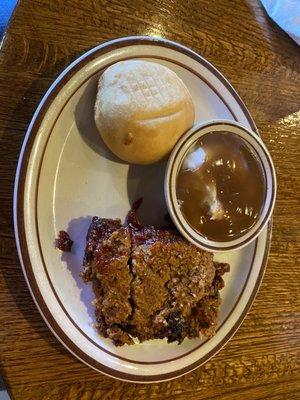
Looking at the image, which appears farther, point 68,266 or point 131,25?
point 131,25

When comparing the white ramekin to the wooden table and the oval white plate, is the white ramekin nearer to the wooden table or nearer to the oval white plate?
the oval white plate

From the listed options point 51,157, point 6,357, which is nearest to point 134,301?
point 6,357

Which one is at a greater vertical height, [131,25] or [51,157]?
[131,25]

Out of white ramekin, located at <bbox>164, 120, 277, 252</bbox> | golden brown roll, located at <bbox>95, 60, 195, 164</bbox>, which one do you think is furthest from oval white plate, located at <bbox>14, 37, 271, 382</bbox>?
white ramekin, located at <bbox>164, 120, 277, 252</bbox>

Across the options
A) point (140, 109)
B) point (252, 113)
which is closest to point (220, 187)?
point (140, 109)

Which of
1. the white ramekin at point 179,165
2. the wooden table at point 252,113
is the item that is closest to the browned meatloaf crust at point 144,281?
the white ramekin at point 179,165

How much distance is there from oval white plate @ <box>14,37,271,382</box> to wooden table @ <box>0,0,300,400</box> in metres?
0.11

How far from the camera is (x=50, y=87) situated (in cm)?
203

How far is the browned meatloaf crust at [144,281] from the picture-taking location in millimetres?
1976

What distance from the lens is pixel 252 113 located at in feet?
8.32

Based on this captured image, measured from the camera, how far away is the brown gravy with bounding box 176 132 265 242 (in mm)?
2039

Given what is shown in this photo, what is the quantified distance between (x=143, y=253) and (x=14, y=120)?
767 mm

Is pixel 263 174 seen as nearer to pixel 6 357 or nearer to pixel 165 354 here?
pixel 165 354

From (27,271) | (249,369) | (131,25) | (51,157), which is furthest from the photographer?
(249,369)
